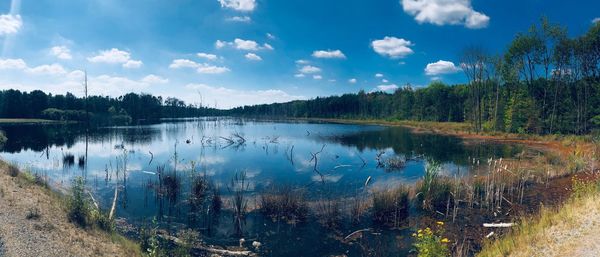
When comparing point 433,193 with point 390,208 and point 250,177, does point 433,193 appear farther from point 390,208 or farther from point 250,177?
point 250,177

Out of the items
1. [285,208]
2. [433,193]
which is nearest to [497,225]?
[433,193]

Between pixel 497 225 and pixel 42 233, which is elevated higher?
pixel 42 233

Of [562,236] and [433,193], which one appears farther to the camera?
Answer: [433,193]

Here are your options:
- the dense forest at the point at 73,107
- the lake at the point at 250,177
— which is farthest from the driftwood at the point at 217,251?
the dense forest at the point at 73,107

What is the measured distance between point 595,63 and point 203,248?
5175cm

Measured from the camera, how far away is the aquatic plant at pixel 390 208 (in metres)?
12.8

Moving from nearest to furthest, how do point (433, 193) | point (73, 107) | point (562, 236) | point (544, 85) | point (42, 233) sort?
point (562, 236)
point (42, 233)
point (433, 193)
point (544, 85)
point (73, 107)

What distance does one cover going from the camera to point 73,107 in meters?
105

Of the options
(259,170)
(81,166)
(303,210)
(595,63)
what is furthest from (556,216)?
(595,63)

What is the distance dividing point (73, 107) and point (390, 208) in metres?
120

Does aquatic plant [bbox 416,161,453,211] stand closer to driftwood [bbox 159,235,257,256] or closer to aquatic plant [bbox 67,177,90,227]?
driftwood [bbox 159,235,257,256]

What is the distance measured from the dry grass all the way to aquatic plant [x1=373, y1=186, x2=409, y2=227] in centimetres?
388

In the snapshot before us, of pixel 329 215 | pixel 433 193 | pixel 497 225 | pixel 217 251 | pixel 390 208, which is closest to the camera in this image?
pixel 217 251

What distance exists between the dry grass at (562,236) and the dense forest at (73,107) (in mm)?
80809
